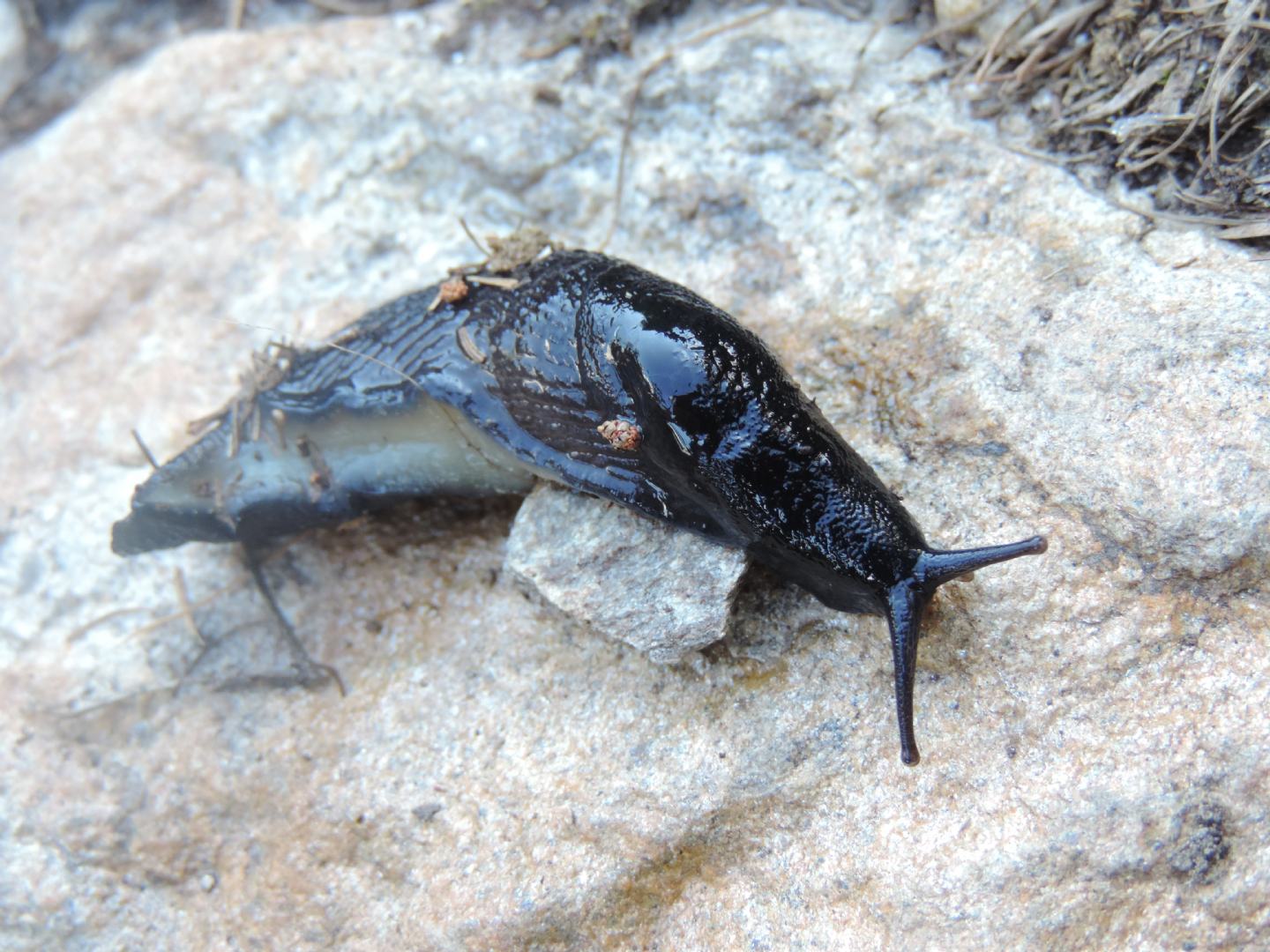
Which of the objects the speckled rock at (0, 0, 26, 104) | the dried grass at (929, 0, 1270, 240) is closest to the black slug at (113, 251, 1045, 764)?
the dried grass at (929, 0, 1270, 240)

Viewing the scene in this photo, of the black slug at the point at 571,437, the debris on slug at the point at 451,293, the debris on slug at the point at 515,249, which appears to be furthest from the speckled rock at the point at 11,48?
the debris on slug at the point at 515,249

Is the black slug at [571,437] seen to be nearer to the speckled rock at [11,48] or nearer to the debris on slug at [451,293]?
the debris on slug at [451,293]

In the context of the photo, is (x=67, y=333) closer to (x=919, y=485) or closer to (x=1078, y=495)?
(x=919, y=485)

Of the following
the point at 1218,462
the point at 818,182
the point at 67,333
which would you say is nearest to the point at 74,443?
the point at 67,333

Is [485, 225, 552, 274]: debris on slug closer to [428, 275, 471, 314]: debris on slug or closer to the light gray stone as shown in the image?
[428, 275, 471, 314]: debris on slug

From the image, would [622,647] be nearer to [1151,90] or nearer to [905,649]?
[905,649]
